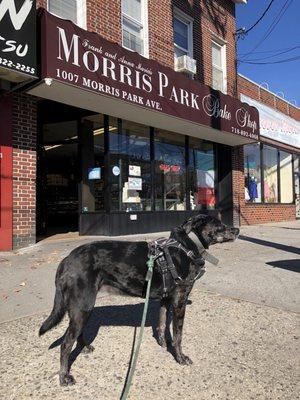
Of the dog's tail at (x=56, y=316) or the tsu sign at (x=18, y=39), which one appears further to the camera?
the tsu sign at (x=18, y=39)

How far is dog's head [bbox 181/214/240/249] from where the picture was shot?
13.1 feet

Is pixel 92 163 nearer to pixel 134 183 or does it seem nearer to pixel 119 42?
pixel 134 183

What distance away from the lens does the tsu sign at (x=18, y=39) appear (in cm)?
757

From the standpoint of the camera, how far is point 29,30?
7.96 meters

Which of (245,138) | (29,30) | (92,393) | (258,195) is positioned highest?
(29,30)

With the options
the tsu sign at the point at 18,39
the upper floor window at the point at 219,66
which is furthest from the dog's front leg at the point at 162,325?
the upper floor window at the point at 219,66

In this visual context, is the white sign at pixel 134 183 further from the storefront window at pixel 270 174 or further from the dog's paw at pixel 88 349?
the storefront window at pixel 270 174

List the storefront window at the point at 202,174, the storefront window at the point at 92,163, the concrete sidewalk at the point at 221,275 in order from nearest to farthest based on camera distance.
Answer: the concrete sidewalk at the point at 221,275 < the storefront window at the point at 92,163 < the storefront window at the point at 202,174

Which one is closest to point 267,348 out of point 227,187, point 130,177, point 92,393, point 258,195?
point 92,393

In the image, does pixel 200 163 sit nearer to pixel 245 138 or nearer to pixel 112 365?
pixel 245 138

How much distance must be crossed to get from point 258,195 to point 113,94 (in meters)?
10.1

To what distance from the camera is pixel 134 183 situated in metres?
11.9

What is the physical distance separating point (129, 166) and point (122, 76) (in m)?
2.78

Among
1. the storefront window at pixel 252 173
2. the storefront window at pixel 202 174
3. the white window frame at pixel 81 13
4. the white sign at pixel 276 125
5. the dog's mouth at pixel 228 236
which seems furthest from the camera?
the white sign at pixel 276 125
